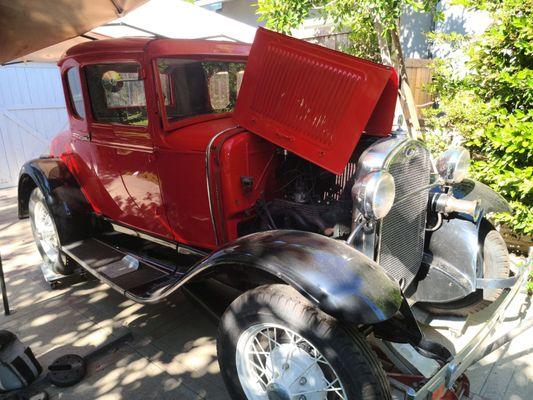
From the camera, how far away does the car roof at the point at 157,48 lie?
276 cm

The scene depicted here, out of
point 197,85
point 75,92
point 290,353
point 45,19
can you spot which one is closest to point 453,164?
point 290,353

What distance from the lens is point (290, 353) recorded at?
Result: 6.39ft

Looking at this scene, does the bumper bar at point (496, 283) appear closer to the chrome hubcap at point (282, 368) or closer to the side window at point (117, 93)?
Answer: the chrome hubcap at point (282, 368)

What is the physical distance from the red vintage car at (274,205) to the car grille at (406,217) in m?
0.01

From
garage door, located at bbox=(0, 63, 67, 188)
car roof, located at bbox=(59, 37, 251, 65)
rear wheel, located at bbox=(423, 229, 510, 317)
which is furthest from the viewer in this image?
garage door, located at bbox=(0, 63, 67, 188)

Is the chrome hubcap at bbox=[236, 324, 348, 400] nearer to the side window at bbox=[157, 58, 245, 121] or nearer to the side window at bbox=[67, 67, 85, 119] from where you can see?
the side window at bbox=[157, 58, 245, 121]

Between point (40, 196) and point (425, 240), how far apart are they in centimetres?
350

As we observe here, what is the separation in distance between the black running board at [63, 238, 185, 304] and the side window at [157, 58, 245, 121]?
1142 millimetres

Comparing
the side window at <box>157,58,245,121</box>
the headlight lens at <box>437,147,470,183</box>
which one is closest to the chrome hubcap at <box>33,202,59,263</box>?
the side window at <box>157,58,245,121</box>

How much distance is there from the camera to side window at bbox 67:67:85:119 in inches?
133

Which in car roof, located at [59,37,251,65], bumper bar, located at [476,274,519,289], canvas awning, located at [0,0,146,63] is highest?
canvas awning, located at [0,0,146,63]

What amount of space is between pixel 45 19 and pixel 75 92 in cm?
104

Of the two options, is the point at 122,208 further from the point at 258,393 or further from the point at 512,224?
the point at 512,224

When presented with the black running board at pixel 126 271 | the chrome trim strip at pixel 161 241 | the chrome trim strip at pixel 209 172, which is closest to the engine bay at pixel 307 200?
the chrome trim strip at pixel 209 172
